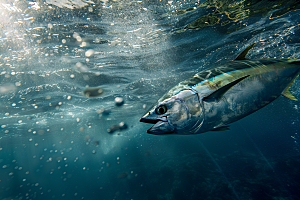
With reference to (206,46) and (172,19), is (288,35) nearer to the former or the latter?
(206,46)

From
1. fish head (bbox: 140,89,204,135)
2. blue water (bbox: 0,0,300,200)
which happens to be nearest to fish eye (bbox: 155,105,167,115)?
fish head (bbox: 140,89,204,135)

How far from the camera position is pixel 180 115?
4.65 ft

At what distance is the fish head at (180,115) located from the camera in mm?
1402

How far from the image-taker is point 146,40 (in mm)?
8344

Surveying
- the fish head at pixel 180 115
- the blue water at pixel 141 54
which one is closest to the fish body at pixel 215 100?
the fish head at pixel 180 115

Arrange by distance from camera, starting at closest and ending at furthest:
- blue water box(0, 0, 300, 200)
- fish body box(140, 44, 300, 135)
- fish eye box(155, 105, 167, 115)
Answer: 1. fish body box(140, 44, 300, 135)
2. fish eye box(155, 105, 167, 115)
3. blue water box(0, 0, 300, 200)

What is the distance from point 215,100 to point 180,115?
38cm

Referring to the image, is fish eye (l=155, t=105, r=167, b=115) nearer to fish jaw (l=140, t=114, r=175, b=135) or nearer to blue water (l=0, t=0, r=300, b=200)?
fish jaw (l=140, t=114, r=175, b=135)

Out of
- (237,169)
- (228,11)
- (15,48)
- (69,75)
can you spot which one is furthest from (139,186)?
(228,11)

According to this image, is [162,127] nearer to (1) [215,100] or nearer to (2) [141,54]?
(1) [215,100]

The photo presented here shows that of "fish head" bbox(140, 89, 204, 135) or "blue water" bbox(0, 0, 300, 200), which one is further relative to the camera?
"blue water" bbox(0, 0, 300, 200)

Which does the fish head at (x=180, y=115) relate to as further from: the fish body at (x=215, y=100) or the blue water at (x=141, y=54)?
the blue water at (x=141, y=54)

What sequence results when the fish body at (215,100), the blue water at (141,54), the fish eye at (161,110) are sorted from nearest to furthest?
1. the fish body at (215,100)
2. the fish eye at (161,110)
3. the blue water at (141,54)

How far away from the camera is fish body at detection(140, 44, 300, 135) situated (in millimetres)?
1389
